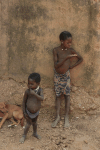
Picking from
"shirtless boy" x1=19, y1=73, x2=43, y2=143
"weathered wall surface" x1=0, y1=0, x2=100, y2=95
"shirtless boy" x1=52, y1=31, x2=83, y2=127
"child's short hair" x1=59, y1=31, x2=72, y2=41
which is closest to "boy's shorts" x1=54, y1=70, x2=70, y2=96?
"shirtless boy" x1=52, y1=31, x2=83, y2=127

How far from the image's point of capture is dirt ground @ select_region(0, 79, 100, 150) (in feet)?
9.95

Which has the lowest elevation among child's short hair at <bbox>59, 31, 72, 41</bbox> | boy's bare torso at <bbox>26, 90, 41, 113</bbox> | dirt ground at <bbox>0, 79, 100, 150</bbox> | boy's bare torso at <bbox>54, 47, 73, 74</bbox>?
dirt ground at <bbox>0, 79, 100, 150</bbox>

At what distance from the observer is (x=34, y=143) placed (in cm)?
304

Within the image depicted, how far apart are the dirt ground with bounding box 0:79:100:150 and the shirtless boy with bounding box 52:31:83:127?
0.18 m

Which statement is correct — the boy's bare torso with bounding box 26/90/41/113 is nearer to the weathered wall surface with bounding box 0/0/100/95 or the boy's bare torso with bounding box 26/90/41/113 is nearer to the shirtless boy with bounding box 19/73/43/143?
the shirtless boy with bounding box 19/73/43/143

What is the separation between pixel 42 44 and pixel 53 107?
1.30 m

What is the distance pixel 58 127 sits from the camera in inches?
140

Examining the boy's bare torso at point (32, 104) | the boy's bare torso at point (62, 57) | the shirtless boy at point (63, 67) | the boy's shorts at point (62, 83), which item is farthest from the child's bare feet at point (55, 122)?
the boy's bare torso at point (62, 57)

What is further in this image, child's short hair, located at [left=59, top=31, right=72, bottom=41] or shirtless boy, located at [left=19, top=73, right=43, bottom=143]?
child's short hair, located at [left=59, top=31, right=72, bottom=41]

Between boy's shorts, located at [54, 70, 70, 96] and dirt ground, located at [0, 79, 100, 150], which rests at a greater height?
boy's shorts, located at [54, 70, 70, 96]

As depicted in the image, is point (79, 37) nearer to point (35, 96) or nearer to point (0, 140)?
point (35, 96)

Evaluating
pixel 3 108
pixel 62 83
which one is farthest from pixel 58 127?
pixel 3 108

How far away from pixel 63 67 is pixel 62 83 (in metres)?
0.31

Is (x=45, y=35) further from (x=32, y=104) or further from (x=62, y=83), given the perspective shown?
(x=32, y=104)
